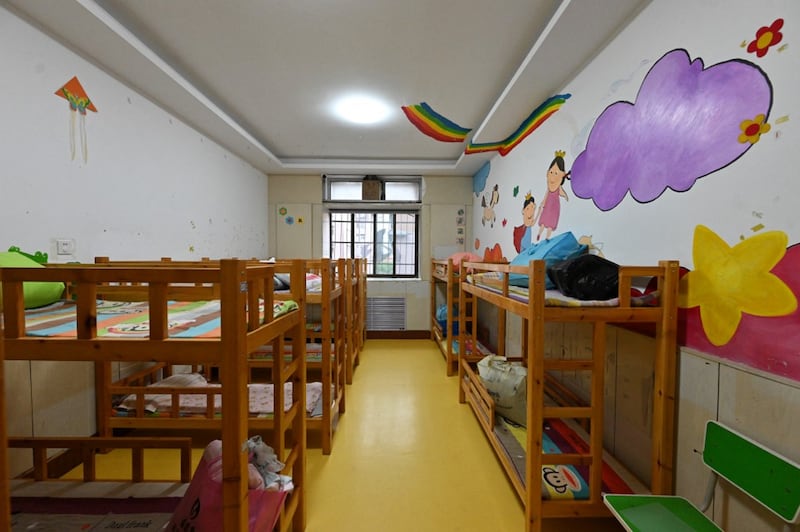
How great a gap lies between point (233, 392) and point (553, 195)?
2328 mm

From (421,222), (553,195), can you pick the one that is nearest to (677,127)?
(553,195)

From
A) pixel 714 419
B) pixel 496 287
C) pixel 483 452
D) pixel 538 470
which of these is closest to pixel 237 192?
pixel 496 287

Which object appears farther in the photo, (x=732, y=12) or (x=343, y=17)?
(x=343, y=17)

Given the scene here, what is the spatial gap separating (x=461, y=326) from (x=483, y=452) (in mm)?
1079

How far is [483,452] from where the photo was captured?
1946 millimetres

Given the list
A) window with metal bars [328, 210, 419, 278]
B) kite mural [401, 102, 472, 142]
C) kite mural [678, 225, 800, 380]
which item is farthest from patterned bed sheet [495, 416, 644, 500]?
window with metal bars [328, 210, 419, 278]

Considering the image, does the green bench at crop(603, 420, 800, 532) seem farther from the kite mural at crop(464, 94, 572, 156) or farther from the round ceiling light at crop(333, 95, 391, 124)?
the round ceiling light at crop(333, 95, 391, 124)

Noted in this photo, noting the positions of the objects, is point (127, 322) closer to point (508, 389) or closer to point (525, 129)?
point (508, 389)

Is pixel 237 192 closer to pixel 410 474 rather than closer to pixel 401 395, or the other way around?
pixel 401 395

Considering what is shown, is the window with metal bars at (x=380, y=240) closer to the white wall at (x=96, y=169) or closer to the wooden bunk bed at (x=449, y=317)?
the wooden bunk bed at (x=449, y=317)

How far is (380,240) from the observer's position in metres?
5.01

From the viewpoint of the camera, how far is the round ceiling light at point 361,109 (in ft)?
8.87

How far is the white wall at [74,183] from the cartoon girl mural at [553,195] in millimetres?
2777

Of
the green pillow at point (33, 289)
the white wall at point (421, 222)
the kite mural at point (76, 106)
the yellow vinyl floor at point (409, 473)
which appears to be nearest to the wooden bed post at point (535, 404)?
the yellow vinyl floor at point (409, 473)
